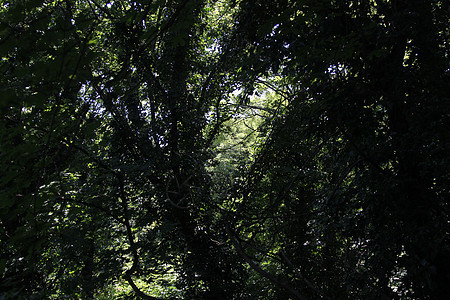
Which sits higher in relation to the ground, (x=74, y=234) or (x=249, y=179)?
(x=249, y=179)

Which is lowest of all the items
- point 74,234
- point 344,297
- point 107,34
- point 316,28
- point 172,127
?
point 344,297

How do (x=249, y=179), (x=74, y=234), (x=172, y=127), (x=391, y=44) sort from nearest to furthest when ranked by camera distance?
(x=391, y=44), (x=74, y=234), (x=249, y=179), (x=172, y=127)

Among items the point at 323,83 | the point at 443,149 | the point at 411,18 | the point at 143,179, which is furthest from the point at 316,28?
the point at 143,179

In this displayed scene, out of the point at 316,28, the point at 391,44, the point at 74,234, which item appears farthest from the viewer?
the point at 74,234

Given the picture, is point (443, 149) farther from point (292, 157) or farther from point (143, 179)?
point (143, 179)

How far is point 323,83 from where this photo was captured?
139 inches

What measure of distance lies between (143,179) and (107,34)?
255 cm

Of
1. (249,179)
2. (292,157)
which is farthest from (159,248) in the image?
(292,157)

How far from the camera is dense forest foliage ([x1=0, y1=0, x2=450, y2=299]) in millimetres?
1888

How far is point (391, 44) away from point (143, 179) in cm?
369

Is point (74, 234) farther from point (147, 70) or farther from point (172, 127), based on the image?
point (147, 70)

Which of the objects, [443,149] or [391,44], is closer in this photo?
[443,149]

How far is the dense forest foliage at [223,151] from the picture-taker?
6.19 ft

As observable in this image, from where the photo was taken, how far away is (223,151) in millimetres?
6172
